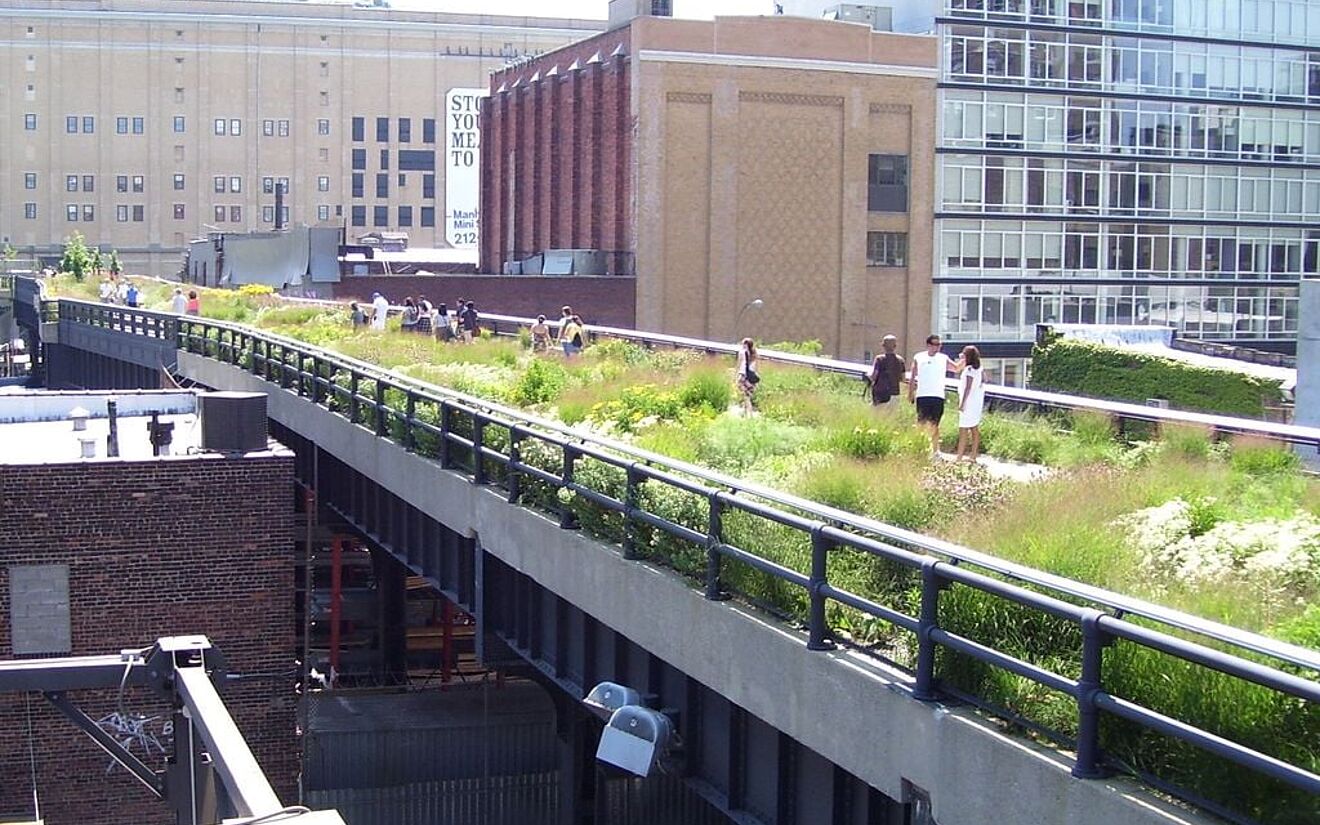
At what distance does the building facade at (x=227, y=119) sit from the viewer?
115 meters

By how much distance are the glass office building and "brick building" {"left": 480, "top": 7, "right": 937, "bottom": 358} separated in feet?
10.0

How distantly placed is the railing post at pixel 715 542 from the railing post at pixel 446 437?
282 inches

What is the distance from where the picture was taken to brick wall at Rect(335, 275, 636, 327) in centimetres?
6178

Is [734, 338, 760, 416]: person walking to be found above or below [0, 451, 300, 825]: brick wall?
above

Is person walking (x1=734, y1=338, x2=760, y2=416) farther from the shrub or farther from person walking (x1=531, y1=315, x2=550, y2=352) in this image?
the shrub

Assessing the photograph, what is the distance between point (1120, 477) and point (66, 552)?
14.2 meters

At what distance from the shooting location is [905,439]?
1559 centimetres

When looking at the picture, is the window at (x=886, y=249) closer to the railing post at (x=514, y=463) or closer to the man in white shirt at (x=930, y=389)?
the man in white shirt at (x=930, y=389)

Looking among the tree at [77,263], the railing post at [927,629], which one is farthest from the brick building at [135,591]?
the tree at [77,263]

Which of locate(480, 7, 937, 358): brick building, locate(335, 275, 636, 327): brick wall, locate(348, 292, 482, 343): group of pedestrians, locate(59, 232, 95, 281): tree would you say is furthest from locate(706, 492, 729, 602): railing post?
locate(59, 232, 95, 281): tree

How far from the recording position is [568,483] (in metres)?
14.6

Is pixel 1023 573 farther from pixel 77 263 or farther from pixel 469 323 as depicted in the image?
pixel 77 263

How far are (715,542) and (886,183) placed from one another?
57.2 m

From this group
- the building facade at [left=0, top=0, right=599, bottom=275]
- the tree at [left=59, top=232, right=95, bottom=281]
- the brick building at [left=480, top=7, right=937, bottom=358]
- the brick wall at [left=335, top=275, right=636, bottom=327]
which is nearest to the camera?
the brick wall at [left=335, top=275, right=636, bottom=327]
